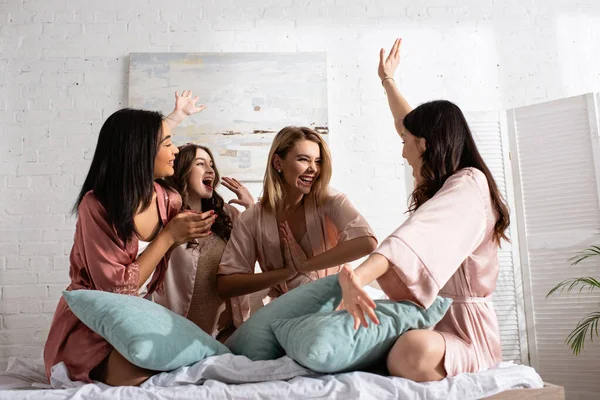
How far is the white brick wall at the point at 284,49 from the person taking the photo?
3674mm

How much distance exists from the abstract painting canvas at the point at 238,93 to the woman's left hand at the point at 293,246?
4.55 ft

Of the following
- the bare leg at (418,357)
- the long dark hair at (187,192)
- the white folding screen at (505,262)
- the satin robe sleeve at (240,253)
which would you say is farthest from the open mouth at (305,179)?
the white folding screen at (505,262)

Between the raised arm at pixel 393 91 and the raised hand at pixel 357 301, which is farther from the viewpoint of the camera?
the raised arm at pixel 393 91

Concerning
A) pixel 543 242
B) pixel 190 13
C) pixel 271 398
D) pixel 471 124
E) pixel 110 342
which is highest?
pixel 190 13

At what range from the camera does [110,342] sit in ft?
5.06

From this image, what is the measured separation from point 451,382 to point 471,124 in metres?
2.45

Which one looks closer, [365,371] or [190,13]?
[365,371]

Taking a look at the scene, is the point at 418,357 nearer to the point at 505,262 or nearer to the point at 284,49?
the point at 505,262

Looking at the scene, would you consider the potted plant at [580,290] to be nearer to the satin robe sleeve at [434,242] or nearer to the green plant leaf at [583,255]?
the green plant leaf at [583,255]

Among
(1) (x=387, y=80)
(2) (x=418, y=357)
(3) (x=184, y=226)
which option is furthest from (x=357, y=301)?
(1) (x=387, y=80)

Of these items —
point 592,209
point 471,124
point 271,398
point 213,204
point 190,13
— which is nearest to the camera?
point 271,398

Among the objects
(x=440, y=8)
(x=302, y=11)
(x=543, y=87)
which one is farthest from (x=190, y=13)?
(x=543, y=87)

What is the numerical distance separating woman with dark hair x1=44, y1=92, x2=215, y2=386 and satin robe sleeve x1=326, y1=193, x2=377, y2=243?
1.79ft

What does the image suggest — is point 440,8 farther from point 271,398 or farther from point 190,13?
point 271,398
